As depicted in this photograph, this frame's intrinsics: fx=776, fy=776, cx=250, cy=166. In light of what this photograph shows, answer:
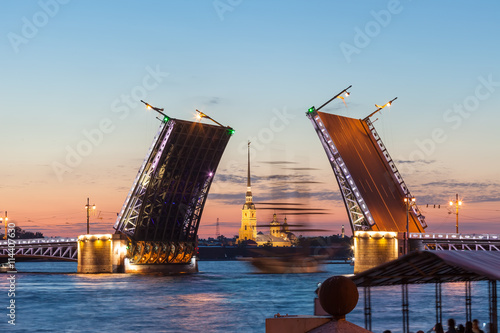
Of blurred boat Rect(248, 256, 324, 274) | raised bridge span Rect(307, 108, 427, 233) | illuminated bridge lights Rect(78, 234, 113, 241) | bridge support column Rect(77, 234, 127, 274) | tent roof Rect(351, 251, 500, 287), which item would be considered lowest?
blurred boat Rect(248, 256, 324, 274)

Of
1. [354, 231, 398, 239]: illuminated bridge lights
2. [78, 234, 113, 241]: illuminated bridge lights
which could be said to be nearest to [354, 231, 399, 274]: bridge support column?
[354, 231, 398, 239]: illuminated bridge lights

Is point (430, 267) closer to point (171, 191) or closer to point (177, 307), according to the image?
point (177, 307)

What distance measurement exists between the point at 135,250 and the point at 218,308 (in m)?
25.6

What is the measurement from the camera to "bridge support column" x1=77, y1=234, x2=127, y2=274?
66312 mm

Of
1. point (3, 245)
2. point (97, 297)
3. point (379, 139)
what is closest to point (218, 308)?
point (97, 297)

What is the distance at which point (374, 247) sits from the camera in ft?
207

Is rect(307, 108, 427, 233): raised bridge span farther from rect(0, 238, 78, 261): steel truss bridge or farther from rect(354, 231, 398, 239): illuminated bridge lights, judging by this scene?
rect(0, 238, 78, 261): steel truss bridge

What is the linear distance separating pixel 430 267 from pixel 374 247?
5195 cm

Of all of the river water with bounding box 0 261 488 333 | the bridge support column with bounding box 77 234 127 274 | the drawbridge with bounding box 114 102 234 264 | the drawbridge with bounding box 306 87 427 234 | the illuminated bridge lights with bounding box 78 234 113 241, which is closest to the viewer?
the river water with bounding box 0 261 488 333

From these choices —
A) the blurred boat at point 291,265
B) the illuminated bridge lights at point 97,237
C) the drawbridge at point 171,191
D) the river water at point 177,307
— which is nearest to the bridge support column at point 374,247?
the river water at point 177,307

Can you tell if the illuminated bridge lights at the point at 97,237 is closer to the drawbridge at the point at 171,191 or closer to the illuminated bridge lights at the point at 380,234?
the drawbridge at the point at 171,191

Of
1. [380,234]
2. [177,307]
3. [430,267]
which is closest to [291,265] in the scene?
[380,234]

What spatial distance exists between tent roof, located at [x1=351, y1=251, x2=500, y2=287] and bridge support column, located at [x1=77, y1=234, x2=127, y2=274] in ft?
179

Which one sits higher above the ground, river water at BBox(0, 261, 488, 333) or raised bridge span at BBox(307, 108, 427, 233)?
raised bridge span at BBox(307, 108, 427, 233)
